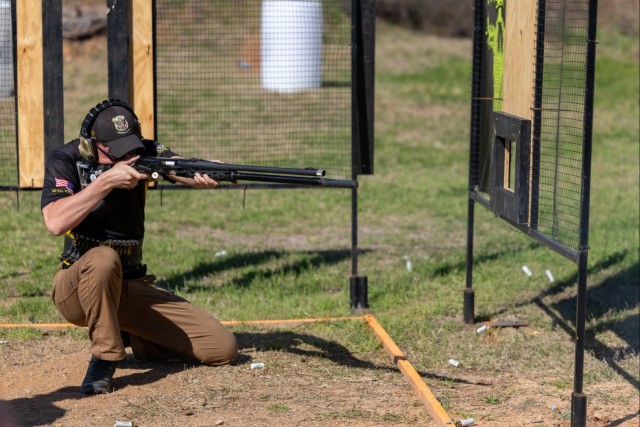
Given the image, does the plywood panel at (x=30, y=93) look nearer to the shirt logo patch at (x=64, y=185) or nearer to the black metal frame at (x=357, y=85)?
the black metal frame at (x=357, y=85)

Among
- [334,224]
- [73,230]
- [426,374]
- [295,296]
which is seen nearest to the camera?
[73,230]

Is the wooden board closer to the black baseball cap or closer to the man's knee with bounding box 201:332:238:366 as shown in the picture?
the man's knee with bounding box 201:332:238:366

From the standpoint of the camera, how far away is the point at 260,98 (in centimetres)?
1459

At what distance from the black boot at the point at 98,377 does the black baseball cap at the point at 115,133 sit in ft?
3.78

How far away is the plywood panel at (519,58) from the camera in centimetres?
543

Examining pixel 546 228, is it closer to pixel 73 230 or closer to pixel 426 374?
pixel 426 374

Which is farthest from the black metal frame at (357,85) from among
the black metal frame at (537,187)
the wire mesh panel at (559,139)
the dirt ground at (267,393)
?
the wire mesh panel at (559,139)

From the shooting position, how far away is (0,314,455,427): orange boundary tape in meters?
5.00

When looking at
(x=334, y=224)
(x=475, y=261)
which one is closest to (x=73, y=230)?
(x=475, y=261)

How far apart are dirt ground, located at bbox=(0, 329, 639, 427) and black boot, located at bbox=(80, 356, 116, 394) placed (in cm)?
6

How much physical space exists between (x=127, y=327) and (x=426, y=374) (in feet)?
5.99

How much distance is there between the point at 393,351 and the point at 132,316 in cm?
163

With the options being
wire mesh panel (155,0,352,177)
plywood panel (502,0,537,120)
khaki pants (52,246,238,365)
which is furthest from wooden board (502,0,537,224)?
wire mesh panel (155,0,352,177)

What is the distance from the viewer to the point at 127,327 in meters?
5.64
